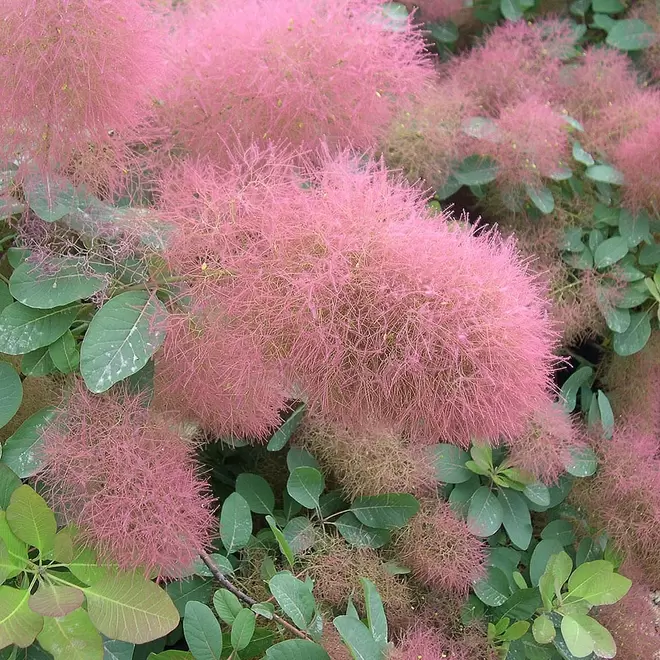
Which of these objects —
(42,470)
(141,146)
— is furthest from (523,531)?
(141,146)

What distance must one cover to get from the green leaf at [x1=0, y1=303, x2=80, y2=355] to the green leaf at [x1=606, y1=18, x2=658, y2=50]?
143 centimetres

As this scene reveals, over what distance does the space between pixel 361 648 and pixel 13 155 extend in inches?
31.8

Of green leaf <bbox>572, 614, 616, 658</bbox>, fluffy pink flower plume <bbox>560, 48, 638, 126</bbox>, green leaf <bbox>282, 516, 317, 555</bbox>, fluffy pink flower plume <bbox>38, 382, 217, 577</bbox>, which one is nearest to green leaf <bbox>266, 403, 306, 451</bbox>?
green leaf <bbox>282, 516, 317, 555</bbox>

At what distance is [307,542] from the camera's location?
1.10 m

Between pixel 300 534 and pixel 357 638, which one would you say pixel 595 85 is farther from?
pixel 357 638

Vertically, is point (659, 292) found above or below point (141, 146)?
above

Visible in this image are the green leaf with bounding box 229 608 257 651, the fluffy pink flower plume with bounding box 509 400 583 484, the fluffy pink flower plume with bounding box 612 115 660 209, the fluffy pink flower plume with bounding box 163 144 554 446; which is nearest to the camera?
the fluffy pink flower plume with bounding box 163 144 554 446

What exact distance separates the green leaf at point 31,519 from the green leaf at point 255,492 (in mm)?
364

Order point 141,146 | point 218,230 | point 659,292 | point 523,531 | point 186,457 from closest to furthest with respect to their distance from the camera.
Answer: point 218,230 < point 186,457 < point 141,146 < point 523,531 < point 659,292

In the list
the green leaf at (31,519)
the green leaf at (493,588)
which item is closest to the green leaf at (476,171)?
the green leaf at (493,588)

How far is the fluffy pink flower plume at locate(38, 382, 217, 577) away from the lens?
85 cm

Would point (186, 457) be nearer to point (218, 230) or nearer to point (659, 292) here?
point (218, 230)

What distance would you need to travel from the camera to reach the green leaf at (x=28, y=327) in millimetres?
853

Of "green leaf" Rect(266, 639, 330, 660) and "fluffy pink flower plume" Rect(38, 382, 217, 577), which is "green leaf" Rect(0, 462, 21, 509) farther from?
"green leaf" Rect(266, 639, 330, 660)
